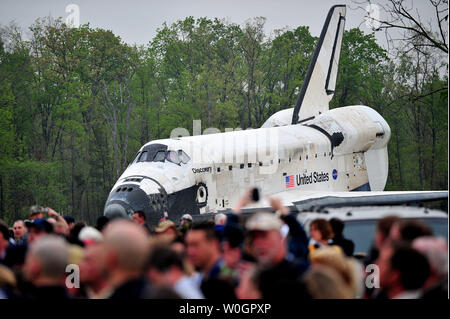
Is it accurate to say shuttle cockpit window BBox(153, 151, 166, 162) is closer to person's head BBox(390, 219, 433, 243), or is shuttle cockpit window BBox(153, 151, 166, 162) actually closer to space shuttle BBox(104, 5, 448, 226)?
space shuttle BBox(104, 5, 448, 226)

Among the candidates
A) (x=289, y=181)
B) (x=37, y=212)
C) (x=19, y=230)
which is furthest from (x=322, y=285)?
(x=289, y=181)

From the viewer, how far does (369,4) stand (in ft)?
32.3

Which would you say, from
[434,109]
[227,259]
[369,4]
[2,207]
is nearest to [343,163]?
[369,4]

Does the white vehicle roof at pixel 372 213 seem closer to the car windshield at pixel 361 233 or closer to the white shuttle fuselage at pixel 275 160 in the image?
the car windshield at pixel 361 233

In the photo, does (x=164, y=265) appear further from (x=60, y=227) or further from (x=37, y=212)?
(x=37, y=212)

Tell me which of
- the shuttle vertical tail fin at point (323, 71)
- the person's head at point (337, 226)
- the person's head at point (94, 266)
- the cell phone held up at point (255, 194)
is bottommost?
the person's head at point (94, 266)

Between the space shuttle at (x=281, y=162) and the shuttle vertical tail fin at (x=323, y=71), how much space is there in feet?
0.10

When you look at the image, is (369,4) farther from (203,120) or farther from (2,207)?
(203,120)

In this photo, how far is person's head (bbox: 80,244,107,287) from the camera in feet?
12.4

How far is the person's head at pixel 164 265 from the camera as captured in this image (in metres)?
3.96

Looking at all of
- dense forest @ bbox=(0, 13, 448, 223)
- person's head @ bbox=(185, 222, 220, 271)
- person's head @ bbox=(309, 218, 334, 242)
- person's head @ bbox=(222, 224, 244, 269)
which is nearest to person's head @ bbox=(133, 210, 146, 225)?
person's head @ bbox=(309, 218, 334, 242)

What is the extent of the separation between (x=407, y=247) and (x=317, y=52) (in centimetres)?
1670

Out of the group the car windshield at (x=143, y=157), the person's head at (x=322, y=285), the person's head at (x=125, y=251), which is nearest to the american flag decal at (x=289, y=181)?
the car windshield at (x=143, y=157)
